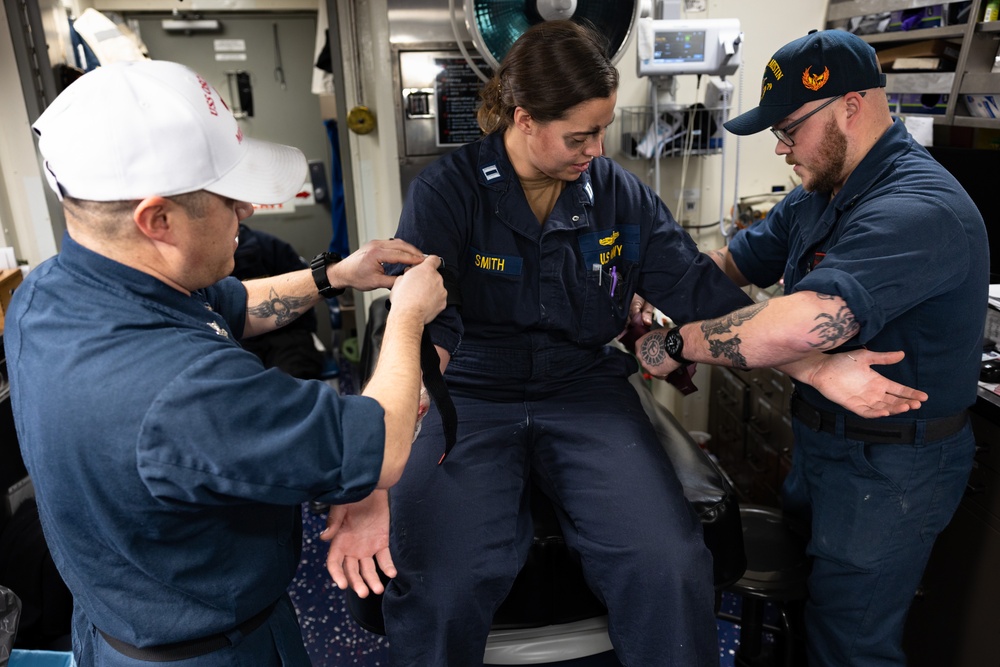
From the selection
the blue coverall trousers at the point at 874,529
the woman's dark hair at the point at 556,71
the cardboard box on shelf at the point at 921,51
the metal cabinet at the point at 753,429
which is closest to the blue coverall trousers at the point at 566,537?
the blue coverall trousers at the point at 874,529

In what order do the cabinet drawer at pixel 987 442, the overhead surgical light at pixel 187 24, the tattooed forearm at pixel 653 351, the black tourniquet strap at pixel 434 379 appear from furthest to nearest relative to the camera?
the overhead surgical light at pixel 187 24 < the tattooed forearm at pixel 653 351 < the cabinet drawer at pixel 987 442 < the black tourniquet strap at pixel 434 379

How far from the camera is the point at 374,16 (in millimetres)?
2814

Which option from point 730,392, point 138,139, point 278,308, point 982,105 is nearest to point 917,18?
point 982,105

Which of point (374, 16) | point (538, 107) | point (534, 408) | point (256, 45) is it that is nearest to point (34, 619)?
point (534, 408)

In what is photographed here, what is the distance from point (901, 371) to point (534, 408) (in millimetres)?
808

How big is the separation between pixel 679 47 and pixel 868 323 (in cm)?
142

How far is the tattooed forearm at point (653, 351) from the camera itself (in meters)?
1.88

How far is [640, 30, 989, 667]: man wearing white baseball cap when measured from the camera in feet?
4.82

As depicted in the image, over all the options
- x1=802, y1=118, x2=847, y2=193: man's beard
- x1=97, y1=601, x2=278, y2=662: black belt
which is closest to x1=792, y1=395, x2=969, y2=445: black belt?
x1=802, y1=118, x2=847, y2=193: man's beard

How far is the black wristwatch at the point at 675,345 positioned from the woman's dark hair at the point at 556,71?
598 millimetres

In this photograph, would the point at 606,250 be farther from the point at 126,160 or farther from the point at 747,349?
the point at 126,160

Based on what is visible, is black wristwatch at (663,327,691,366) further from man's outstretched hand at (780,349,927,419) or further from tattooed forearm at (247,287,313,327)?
tattooed forearm at (247,287,313,327)

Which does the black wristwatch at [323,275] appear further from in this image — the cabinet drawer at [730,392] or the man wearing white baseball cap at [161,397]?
the cabinet drawer at [730,392]

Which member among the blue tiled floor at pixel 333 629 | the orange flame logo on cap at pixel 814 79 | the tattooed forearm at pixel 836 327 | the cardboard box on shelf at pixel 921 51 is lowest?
the blue tiled floor at pixel 333 629
